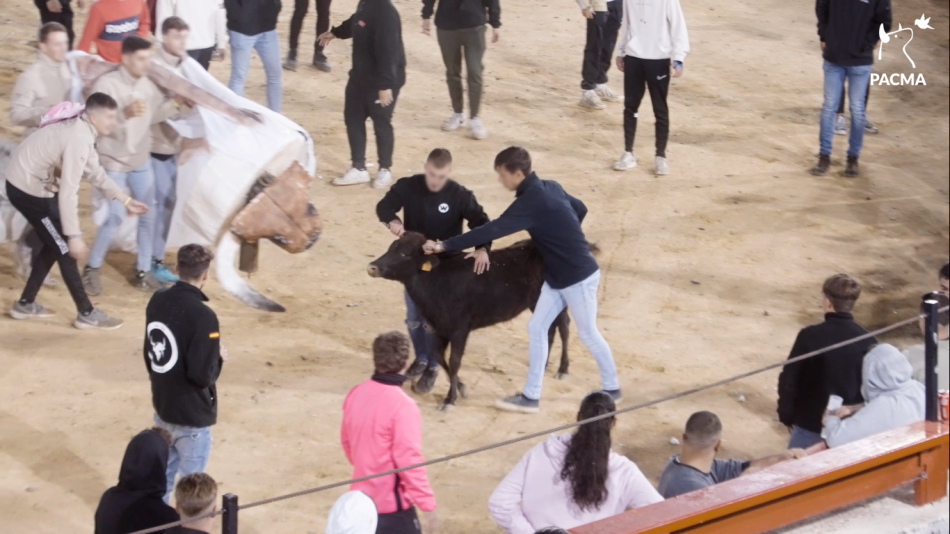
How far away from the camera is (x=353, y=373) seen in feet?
22.7

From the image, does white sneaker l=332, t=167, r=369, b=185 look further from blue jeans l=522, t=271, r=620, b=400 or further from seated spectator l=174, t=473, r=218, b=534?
seated spectator l=174, t=473, r=218, b=534

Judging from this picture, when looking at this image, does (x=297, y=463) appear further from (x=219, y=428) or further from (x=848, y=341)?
(x=848, y=341)

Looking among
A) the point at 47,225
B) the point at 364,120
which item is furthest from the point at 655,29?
the point at 47,225

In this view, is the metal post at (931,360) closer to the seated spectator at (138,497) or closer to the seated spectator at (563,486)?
the seated spectator at (563,486)

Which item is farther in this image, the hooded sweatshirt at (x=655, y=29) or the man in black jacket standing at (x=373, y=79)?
the hooded sweatshirt at (x=655, y=29)

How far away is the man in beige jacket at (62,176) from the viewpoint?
21.2ft

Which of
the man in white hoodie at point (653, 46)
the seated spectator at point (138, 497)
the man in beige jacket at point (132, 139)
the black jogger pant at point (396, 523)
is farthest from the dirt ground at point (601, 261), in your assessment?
the seated spectator at point (138, 497)

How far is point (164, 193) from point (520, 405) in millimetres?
2743

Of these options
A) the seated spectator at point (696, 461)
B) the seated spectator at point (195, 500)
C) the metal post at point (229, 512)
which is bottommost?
the seated spectator at point (696, 461)

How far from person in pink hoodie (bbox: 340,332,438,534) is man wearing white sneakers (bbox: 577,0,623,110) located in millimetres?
6147

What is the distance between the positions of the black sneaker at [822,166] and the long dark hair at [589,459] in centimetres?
622

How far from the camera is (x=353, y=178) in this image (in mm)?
8953

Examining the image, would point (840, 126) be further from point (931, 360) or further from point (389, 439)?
point (389, 439)

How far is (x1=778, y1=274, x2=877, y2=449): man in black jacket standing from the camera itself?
5480 mm
